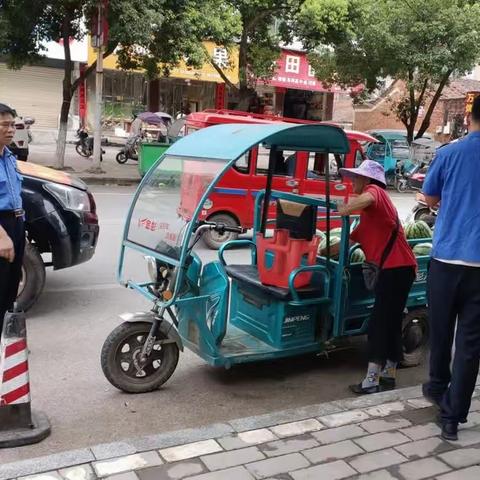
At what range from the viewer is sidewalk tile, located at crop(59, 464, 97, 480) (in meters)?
2.78

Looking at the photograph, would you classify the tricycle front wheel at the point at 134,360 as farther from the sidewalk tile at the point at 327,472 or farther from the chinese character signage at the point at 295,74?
the chinese character signage at the point at 295,74

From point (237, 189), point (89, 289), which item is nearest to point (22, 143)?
point (237, 189)

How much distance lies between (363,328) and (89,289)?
118 inches

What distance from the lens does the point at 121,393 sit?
3904mm

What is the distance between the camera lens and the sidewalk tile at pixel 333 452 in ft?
10.0

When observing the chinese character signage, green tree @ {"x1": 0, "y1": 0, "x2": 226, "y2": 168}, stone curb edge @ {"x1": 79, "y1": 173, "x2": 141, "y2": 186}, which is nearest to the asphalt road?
green tree @ {"x1": 0, "y1": 0, "x2": 226, "y2": 168}

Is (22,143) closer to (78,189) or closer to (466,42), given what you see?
(78,189)

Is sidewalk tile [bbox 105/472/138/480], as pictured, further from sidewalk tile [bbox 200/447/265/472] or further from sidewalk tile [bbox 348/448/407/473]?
sidewalk tile [bbox 348/448/407/473]

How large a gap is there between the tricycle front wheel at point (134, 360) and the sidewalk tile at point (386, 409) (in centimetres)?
126

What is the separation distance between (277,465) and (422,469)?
709 mm

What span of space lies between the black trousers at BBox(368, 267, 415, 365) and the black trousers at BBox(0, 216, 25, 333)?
2.23 m

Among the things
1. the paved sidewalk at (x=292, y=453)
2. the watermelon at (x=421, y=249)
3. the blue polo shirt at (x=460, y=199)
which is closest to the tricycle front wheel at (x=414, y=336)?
the watermelon at (x=421, y=249)

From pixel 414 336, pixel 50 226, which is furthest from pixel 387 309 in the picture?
pixel 50 226

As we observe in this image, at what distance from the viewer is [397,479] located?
291 centimetres
